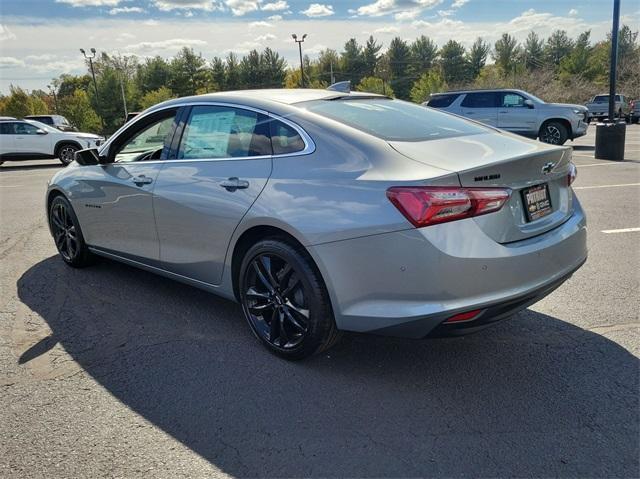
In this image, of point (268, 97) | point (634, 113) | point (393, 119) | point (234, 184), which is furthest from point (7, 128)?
point (634, 113)

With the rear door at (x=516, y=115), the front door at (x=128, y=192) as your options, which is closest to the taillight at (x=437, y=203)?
the front door at (x=128, y=192)

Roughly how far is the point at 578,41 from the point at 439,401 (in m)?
92.0

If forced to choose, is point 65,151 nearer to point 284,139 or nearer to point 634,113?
point 284,139

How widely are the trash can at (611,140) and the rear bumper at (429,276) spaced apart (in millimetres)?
11750

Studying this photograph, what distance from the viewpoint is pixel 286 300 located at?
325cm

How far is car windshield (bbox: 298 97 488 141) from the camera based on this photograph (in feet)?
10.6

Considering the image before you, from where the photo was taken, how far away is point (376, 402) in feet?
9.45

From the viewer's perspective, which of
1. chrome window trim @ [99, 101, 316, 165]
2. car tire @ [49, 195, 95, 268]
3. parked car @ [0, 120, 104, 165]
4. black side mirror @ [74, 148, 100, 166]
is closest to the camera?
chrome window trim @ [99, 101, 316, 165]

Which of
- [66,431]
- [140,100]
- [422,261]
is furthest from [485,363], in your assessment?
[140,100]

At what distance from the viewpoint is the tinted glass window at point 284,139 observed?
3.23 meters

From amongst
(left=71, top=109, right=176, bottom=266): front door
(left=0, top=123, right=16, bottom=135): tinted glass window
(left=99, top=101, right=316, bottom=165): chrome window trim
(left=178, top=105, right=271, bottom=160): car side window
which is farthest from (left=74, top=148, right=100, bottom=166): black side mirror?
(left=0, top=123, right=16, bottom=135): tinted glass window

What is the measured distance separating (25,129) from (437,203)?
2014 centimetres

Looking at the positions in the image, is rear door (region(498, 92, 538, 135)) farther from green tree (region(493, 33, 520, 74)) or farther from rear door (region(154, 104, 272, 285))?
green tree (region(493, 33, 520, 74))

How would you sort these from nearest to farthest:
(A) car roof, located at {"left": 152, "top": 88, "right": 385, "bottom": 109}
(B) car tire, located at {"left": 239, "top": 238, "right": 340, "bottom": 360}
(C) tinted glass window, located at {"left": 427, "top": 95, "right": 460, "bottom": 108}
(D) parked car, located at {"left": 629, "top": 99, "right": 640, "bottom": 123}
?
(B) car tire, located at {"left": 239, "top": 238, "right": 340, "bottom": 360} < (A) car roof, located at {"left": 152, "top": 88, "right": 385, "bottom": 109} < (C) tinted glass window, located at {"left": 427, "top": 95, "right": 460, "bottom": 108} < (D) parked car, located at {"left": 629, "top": 99, "right": 640, "bottom": 123}
